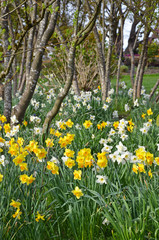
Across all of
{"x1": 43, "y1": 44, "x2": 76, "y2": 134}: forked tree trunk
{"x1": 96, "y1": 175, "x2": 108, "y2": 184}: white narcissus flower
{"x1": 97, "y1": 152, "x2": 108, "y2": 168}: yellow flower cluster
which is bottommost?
{"x1": 96, "y1": 175, "x2": 108, "y2": 184}: white narcissus flower

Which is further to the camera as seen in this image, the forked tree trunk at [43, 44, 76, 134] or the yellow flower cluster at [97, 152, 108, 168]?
the forked tree trunk at [43, 44, 76, 134]

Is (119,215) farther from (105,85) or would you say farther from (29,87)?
(105,85)

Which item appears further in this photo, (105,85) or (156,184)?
(105,85)

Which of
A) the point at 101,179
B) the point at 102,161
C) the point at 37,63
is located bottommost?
the point at 101,179

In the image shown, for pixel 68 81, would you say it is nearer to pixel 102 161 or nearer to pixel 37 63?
pixel 37 63

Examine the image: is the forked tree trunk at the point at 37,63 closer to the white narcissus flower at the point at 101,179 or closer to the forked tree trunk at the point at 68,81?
the forked tree trunk at the point at 68,81

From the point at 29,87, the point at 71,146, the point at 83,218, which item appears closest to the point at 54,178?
the point at 83,218

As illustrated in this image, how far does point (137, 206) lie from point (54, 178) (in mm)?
681

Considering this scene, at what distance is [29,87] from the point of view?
3.54m

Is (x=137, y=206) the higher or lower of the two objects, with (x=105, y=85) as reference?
lower

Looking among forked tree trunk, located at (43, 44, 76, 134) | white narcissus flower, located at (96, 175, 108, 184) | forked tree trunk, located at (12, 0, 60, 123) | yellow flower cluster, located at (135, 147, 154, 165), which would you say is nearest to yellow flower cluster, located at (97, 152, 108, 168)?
white narcissus flower, located at (96, 175, 108, 184)

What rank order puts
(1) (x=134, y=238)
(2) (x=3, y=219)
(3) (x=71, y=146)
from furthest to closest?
(3) (x=71, y=146), (2) (x=3, y=219), (1) (x=134, y=238)

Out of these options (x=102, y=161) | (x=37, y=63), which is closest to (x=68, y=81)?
(x=37, y=63)

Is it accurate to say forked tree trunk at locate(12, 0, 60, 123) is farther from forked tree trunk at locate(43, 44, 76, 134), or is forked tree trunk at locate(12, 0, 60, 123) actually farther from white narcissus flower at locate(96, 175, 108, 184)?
white narcissus flower at locate(96, 175, 108, 184)
